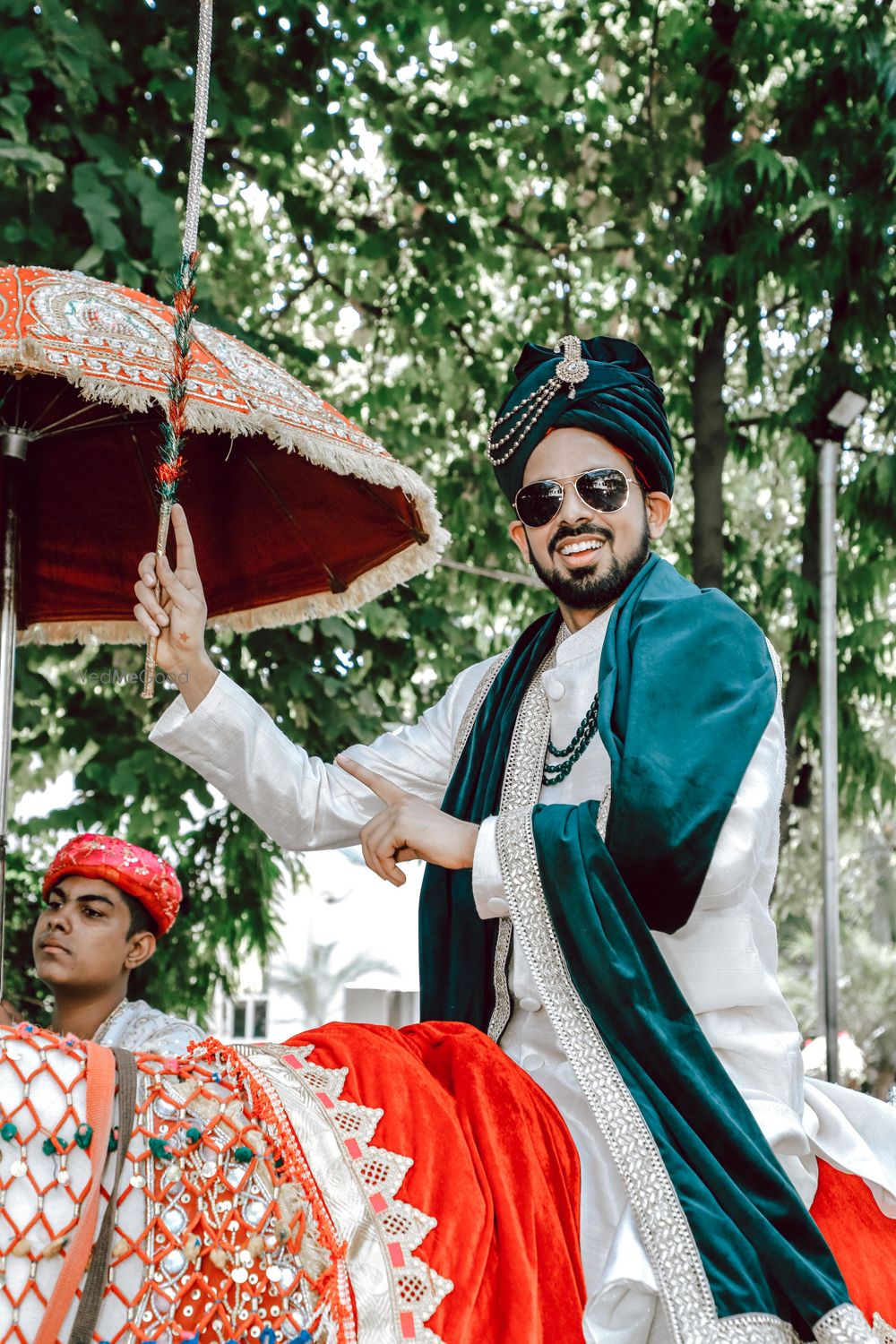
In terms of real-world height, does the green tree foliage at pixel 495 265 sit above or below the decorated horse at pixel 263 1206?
above

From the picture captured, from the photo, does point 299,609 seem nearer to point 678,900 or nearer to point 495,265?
point 678,900

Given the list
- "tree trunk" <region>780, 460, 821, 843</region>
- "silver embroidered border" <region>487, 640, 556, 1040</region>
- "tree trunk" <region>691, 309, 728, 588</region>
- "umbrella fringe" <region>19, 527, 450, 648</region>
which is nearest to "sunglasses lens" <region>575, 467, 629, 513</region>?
"silver embroidered border" <region>487, 640, 556, 1040</region>

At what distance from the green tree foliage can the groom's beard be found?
335 centimetres

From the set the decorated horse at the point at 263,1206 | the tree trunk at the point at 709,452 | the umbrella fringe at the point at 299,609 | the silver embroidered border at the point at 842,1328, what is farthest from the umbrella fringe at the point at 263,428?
the tree trunk at the point at 709,452

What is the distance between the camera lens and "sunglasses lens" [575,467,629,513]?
9.76ft

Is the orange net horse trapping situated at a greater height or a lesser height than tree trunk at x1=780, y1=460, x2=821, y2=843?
lesser

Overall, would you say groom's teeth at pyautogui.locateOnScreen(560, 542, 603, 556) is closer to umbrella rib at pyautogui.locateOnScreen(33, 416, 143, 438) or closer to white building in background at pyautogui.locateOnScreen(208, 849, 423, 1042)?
umbrella rib at pyautogui.locateOnScreen(33, 416, 143, 438)

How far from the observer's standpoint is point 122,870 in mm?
4363

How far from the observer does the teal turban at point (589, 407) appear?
301cm

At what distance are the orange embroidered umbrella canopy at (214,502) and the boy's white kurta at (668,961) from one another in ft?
2.18

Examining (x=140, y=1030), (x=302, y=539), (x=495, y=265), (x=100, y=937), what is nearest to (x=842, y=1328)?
(x=302, y=539)

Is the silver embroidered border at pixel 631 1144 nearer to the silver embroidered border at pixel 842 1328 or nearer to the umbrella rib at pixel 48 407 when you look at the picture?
the silver embroidered border at pixel 842 1328

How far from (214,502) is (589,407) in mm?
1193

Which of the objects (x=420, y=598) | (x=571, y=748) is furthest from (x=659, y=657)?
(x=420, y=598)
